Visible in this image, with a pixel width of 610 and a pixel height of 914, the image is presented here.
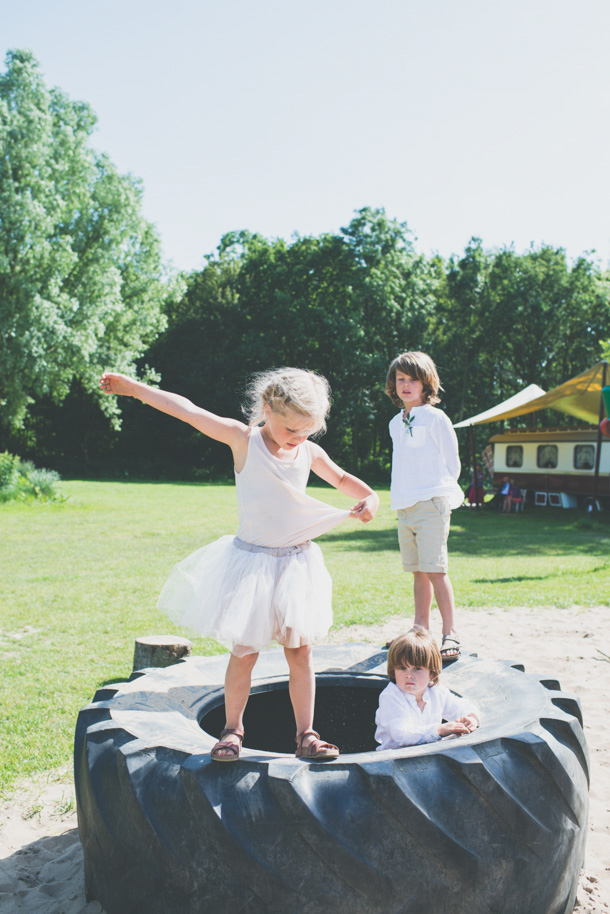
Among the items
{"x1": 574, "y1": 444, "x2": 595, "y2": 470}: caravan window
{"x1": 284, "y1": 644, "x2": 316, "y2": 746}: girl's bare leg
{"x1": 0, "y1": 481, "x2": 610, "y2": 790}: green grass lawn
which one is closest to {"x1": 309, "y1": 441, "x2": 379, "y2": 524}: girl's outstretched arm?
{"x1": 284, "y1": 644, "x2": 316, "y2": 746}: girl's bare leg

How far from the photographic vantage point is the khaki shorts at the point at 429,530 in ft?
14.5

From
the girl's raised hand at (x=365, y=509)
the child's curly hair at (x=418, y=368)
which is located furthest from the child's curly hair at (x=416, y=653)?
the child's curly hair at (x=418, y=368)

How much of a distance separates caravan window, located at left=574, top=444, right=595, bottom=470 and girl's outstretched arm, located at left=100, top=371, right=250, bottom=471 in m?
19.1

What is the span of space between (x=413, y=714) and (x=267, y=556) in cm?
85

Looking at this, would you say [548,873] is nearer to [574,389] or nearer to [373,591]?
[373,591]

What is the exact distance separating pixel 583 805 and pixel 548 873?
0.29m

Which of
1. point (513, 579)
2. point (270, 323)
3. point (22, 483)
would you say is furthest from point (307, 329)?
point (513, 579)

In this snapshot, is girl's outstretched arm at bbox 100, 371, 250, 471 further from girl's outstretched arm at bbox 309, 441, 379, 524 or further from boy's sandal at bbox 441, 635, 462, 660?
boy's sandal at bbox 441, 635, 462, 660

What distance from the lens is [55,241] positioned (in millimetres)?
24469

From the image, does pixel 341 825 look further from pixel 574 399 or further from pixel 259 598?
pixel 574 399

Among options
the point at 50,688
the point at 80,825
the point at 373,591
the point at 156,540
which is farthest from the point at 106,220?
the point at 80,825

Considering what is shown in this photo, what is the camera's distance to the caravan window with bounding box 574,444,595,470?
20141 mm

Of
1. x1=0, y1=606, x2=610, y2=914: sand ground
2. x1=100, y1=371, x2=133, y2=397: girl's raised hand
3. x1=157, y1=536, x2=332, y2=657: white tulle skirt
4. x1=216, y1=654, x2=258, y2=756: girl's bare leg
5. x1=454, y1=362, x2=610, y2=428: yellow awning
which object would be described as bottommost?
x1=0, y1=606, x2=610, y2=914: sand ground

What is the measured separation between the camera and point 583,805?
2393 mm
